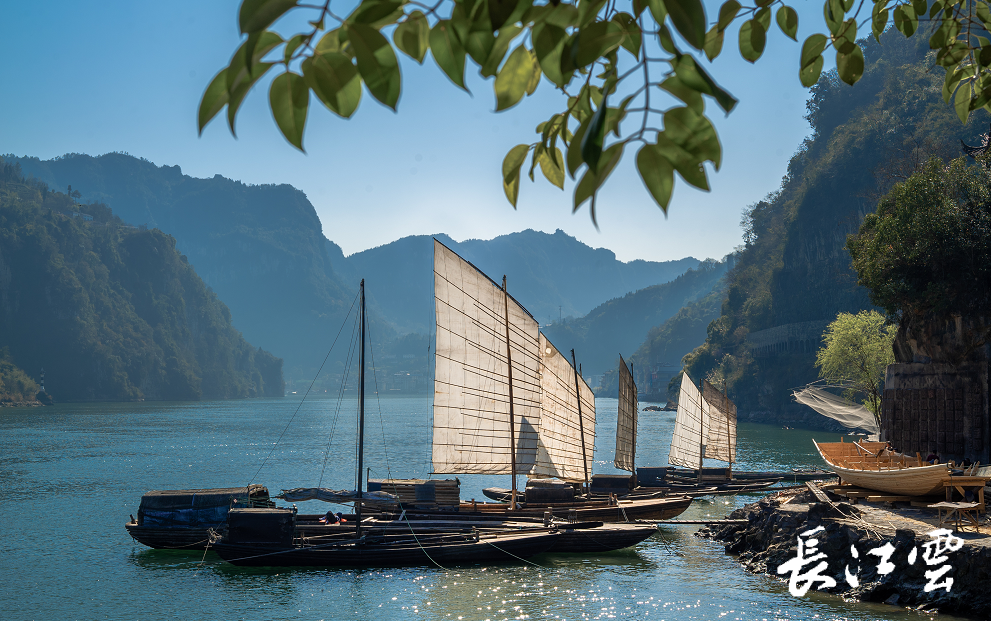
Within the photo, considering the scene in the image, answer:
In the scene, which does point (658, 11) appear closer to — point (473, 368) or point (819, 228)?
point (473, 368)

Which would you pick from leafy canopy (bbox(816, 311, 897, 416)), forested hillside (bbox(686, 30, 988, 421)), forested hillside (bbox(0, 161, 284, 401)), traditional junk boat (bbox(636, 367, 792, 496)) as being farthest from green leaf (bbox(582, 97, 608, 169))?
forested hillside (bbox(0, 161, 284, 401))

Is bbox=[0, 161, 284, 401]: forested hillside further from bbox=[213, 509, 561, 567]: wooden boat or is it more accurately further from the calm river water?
bbox=[213, 509, 561, 567]: wooden boat

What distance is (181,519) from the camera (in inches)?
978

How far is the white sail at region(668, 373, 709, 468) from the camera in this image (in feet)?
129

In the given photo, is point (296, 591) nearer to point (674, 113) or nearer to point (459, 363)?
point (459, 363)

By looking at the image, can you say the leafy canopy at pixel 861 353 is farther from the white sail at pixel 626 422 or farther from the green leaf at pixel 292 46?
the green leaf at pixel 292 46

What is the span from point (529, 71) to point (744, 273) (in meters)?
140

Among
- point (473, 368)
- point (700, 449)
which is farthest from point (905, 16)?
point (700, 449)

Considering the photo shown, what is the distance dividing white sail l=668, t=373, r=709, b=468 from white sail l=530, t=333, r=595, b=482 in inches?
415

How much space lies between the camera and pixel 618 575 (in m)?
22.0

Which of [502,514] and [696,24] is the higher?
[696,24]

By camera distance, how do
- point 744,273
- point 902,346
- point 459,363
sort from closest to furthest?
point 459,363
point 902,346
point 744,273

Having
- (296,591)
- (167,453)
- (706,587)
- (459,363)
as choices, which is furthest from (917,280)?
(167,453)

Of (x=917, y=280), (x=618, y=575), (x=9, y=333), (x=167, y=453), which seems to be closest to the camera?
(x=618, y=575)
